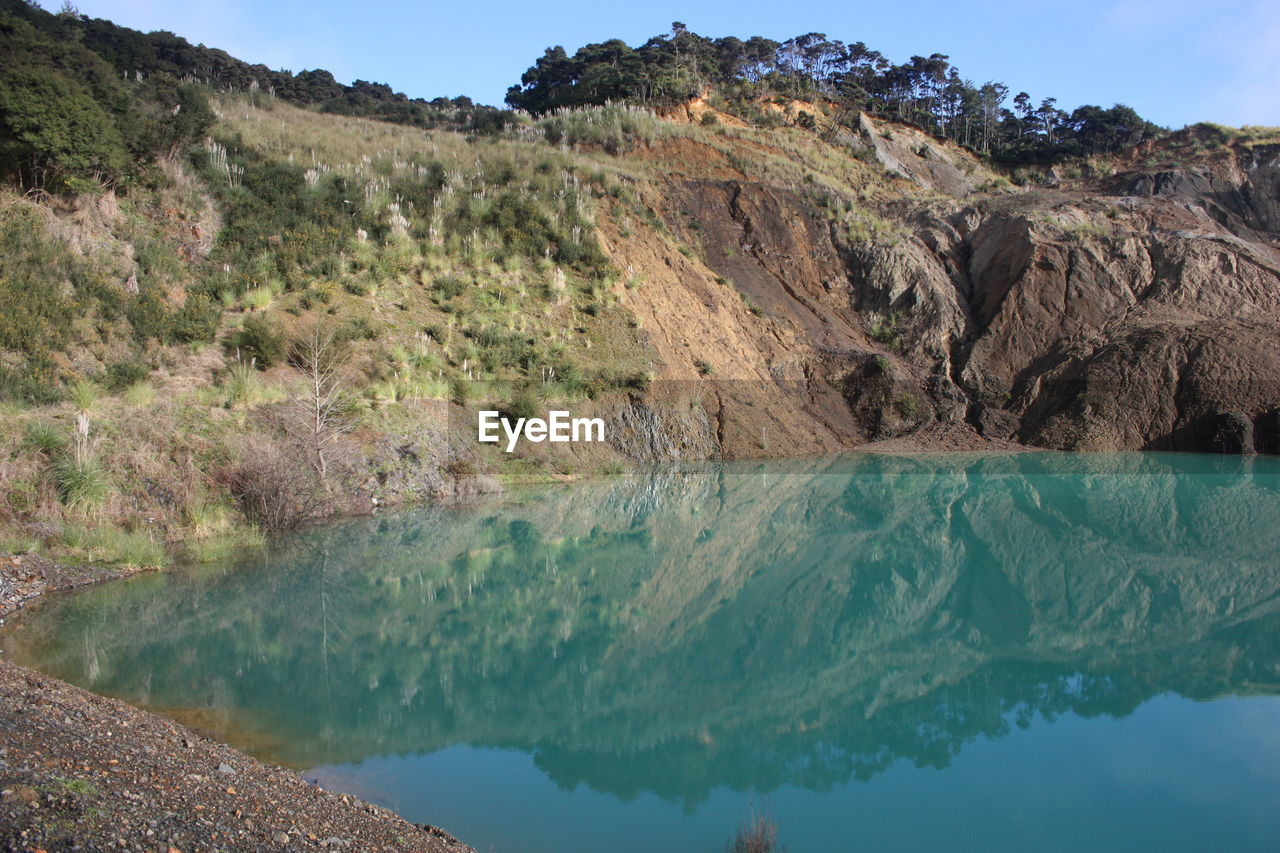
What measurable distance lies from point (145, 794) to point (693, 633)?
7027mm

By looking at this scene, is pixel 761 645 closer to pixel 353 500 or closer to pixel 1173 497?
pixel 353 500

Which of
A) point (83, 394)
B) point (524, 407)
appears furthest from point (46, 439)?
point (524, 407)

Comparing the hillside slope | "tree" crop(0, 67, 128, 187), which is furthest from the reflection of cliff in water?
"tree" crop(0, 67, 128, 187)

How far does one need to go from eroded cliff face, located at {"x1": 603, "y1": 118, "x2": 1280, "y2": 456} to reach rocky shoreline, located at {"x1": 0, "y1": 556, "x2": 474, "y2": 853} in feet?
70.1

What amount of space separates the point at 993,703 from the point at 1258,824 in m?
2.64

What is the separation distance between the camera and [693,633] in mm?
11383

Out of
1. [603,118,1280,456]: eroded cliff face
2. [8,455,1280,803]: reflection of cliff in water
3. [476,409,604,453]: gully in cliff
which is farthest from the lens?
[603,118,1280,456]: eroded cliff face

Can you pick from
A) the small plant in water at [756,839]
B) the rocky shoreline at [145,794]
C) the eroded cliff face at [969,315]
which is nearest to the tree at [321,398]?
the rocky shoreline at [145,794]

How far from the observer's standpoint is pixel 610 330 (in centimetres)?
2770

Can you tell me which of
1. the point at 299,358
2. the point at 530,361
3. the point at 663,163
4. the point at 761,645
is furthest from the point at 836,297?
the point at 761,645

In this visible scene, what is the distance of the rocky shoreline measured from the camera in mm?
4695

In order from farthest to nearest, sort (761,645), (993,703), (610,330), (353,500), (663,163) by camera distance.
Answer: (663,163), (610,330), (353,500), (761,645), (993,703)

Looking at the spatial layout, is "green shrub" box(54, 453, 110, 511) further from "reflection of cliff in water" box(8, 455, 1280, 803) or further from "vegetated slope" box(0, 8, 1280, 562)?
"reflection of cliff in water" box(8, 455, 1280, 803)

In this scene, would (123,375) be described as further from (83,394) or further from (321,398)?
(321,398)
